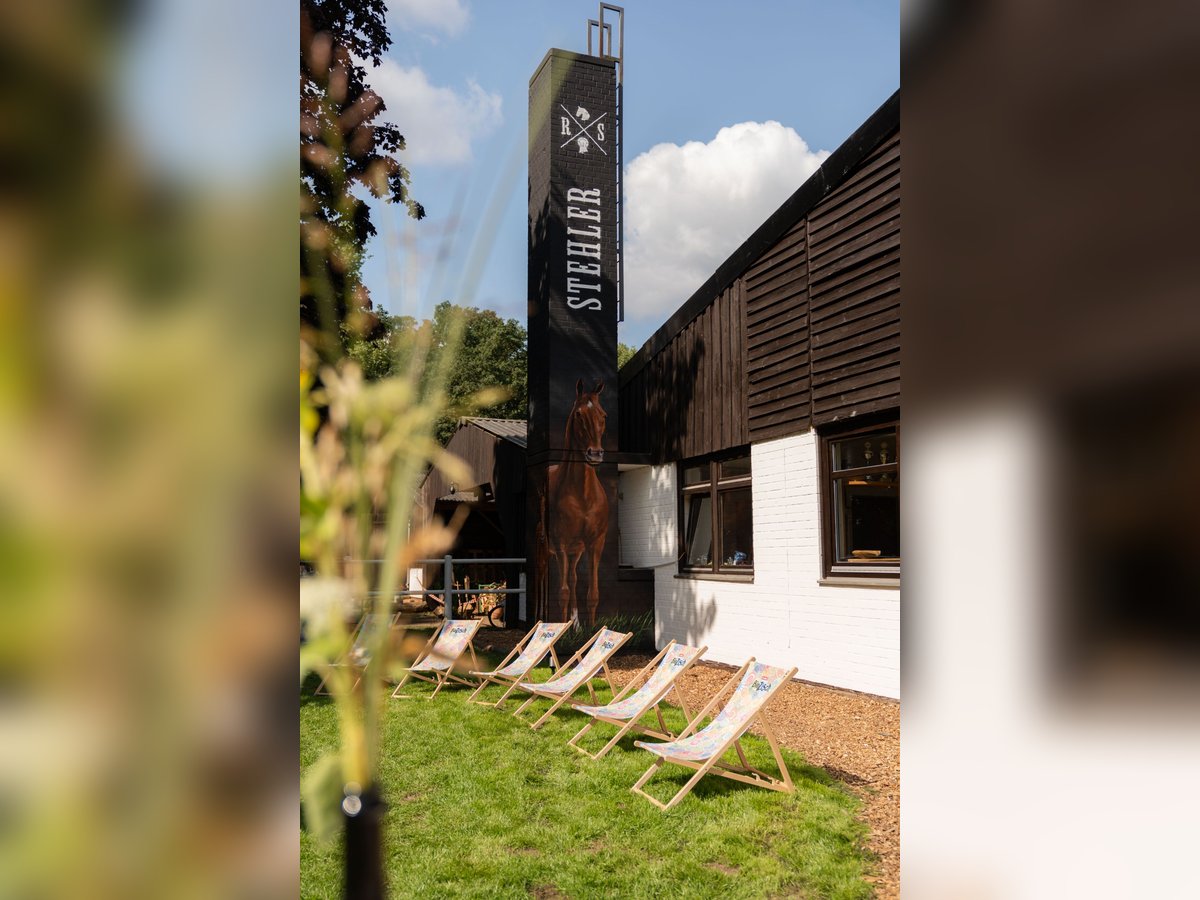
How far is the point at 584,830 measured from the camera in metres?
4.45

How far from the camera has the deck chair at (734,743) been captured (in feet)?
15.8

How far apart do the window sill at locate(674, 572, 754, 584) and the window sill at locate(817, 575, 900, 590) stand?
145cm

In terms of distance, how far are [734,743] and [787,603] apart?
4315mm

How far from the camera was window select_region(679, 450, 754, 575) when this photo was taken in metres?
10.4

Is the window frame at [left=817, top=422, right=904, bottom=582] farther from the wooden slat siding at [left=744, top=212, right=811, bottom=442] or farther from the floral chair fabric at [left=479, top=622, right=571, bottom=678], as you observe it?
the floral chair fabric at [left=479, top=622, right=571, bottom=678]

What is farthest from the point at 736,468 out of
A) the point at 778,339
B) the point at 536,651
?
the point at 536,651

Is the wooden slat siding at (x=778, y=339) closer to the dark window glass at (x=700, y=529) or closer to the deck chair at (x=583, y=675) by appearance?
the dark window glass at (x=700, y=529)

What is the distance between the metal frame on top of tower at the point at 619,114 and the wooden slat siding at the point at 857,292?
111 inches

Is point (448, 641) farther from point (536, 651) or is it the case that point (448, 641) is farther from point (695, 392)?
point (695, 392)

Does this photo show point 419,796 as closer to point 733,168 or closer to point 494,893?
point 494,893

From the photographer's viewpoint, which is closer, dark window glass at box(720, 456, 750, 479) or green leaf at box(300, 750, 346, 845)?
green leaf at box(300, 750, 346, 845)

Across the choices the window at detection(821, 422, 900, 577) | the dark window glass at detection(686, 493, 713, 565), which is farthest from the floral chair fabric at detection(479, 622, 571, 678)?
the dark window glass at detection(686, 493, 713, 565)
